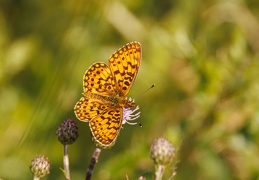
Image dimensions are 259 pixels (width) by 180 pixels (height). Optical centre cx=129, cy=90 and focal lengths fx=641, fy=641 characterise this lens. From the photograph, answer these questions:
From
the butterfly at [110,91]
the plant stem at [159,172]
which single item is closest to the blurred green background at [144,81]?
the butterfly at [110,91]

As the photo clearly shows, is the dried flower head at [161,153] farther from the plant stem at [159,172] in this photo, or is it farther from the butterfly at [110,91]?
the butterfly at [110,91]

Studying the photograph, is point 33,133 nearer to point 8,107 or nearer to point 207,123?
point 8,107

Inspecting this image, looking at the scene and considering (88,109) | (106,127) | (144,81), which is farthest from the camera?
(144,81)

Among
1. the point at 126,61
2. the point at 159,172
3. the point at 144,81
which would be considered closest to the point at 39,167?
the point at 159,172

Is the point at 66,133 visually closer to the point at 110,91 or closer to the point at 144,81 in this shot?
the point at 110,91

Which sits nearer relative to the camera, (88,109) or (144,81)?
(88,109)
